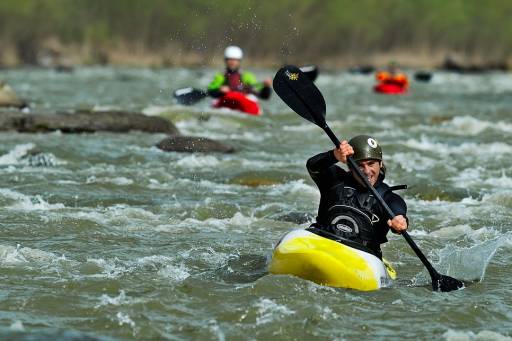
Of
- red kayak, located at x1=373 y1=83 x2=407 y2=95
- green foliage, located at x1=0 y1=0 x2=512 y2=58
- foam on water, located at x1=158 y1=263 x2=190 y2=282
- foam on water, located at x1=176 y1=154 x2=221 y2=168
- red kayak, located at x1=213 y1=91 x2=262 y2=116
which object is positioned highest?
green foliage, located at x1=0 y1=0 x2=512 y2=58

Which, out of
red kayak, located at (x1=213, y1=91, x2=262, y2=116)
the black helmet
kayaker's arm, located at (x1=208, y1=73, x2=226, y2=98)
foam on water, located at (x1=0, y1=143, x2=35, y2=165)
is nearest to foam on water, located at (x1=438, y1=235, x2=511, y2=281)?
the black helmet

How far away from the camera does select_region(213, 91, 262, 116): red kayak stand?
19078mm

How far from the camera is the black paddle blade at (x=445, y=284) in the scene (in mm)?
7145

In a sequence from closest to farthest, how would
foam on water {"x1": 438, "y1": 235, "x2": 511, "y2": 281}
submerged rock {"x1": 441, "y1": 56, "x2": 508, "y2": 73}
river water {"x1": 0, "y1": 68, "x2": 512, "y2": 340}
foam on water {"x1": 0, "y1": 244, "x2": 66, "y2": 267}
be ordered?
1. river water {"x1": 0, "y1": 68, "x2": 512, "y2": 340}
2. foam on water {"x1": 0, "y1": 244, "x2": 66, "y2": 267}
3. foam on water {"x1": 438, "y1": 235, "x2": 511, "y2": 281}
4. submerged rock {"x1": 441, "y1": 56, "x2": 508, "y2": 73}

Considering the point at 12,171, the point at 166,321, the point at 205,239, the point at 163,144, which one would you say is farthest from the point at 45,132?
the point at 166,321

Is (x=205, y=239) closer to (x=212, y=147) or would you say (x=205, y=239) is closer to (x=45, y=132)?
(x=212, y=147)

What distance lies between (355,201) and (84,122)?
990cm

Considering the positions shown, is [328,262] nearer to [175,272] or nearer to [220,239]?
[175,272]

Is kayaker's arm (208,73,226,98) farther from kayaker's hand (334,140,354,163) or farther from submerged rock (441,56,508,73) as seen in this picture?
submerged rock (441,56,508,73)

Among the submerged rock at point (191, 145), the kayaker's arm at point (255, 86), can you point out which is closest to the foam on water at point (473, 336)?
the submerged rock at point (191, 145)

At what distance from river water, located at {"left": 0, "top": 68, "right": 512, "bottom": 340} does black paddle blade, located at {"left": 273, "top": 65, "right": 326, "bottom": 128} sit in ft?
3.89

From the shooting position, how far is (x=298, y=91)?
8039 millimetres

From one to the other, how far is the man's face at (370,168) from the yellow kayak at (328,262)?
0.56 m

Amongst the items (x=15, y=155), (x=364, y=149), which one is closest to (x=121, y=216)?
(x=364, y=149)
